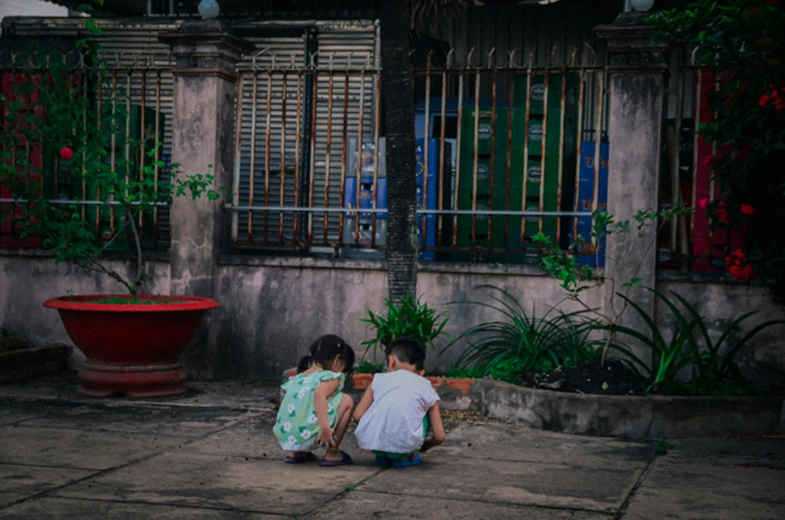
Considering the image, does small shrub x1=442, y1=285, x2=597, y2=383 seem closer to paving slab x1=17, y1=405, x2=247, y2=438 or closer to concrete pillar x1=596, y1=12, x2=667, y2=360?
concrete pillar x1=596, y1=12, x2=667, y2=360

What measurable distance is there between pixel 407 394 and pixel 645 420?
6.60 ft

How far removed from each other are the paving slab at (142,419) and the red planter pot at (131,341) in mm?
476

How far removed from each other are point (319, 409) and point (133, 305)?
2.75 m

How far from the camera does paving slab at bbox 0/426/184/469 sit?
218 inches

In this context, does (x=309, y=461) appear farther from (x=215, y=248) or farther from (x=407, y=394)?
(x=215, y=248)

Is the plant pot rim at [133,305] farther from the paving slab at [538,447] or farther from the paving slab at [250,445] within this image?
the paving slab at [538,447]

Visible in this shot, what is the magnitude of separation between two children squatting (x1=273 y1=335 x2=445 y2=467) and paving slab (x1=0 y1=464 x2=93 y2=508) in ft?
3.62

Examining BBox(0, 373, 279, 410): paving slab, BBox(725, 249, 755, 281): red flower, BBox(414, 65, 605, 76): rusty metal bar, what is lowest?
BBox(0, 373, 279, 410): paving slab

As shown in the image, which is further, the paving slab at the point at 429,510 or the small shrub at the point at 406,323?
the small shrub at the point at 406,323

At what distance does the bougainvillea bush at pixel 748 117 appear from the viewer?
6496 millimetres

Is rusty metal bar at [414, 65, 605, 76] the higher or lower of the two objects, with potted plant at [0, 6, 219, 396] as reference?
higher

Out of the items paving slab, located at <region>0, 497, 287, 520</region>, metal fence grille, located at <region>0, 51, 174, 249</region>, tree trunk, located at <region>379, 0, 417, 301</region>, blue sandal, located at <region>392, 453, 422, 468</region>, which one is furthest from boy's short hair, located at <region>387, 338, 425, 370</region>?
metal fence grille, located at <region>0, 51, 174, 249</region>

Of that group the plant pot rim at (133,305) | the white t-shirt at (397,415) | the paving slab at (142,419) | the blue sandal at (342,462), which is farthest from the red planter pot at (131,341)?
the white t-shirt at (397,415)

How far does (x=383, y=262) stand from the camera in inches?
334
